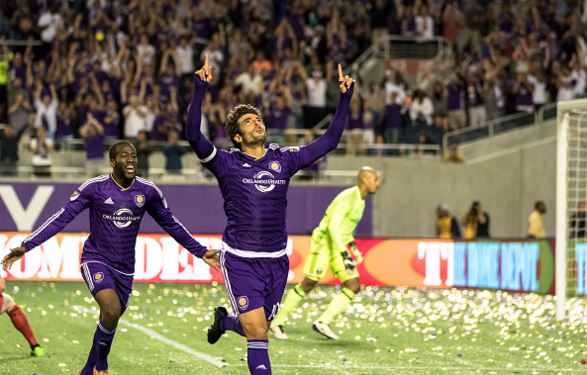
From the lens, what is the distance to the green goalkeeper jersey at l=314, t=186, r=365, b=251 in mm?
14969

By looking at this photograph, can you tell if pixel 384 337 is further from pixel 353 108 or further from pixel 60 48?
pixel 60 48

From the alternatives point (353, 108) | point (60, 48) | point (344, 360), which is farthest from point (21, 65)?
point (344, 360)

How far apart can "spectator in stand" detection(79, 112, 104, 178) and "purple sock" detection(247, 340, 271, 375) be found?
53.8 ft

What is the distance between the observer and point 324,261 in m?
15.4

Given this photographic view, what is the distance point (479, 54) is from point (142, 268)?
38.4 ft

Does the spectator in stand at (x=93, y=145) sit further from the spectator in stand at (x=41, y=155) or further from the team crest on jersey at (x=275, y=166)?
the team crest on jersey at (x=275, y=166)

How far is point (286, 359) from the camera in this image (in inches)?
515

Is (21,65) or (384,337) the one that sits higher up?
(21,65)

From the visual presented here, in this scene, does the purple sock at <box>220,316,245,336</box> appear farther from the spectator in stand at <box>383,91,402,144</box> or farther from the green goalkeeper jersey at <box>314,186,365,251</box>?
the spectator in stand at <box>383,91,402,144</box>

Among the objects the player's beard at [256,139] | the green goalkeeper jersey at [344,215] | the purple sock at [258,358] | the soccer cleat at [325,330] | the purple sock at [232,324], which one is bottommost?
the soccer cleat at [325,330]

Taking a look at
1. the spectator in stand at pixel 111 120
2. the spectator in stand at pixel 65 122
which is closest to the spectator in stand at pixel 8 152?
the spectator in stand at pixel 65 122

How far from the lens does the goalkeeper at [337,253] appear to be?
587 inches

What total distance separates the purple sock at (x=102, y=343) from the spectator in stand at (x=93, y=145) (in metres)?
14.9

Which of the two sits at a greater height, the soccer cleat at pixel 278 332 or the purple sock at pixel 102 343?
the purple sock at pixel 102 343
